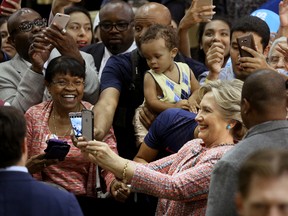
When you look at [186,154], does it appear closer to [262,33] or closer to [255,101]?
[255,101]

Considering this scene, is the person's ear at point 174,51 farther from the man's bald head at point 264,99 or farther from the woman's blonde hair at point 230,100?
the man's bald head at point 264,99

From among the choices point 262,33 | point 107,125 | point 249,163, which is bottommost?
point 107,125

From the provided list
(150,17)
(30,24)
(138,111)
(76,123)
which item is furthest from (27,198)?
(150,17)

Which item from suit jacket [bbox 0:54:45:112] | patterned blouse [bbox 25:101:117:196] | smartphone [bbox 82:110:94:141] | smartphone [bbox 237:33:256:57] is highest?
smartphone [bbox 237:33:256:57]

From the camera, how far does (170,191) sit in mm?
5023

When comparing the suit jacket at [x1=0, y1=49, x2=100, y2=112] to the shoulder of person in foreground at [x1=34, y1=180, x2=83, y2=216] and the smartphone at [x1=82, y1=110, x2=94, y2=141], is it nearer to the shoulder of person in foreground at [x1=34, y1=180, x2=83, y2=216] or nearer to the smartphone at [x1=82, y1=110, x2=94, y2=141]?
the smartphone at [x1=82, y1=110, x2=94, y2=141]

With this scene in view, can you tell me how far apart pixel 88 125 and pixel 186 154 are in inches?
23.7

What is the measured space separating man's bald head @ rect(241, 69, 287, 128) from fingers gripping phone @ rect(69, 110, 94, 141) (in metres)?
1.16

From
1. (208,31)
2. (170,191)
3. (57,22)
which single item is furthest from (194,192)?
(208,31)

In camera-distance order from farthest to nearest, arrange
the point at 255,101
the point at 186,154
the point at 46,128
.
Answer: the point at 46,128 → the point at 186,154 → the point at 255,101

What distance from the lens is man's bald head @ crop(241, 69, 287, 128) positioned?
14.7 ft

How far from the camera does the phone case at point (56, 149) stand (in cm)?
577

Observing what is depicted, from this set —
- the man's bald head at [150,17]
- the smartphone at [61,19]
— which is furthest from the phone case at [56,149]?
the man's bald head at [150,17]

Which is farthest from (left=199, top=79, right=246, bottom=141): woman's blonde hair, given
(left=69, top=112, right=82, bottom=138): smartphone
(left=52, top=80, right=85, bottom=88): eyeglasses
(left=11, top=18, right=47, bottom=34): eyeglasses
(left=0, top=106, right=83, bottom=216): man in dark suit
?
(left=11, top=18, right=47, bottom=34): eyeglasses
